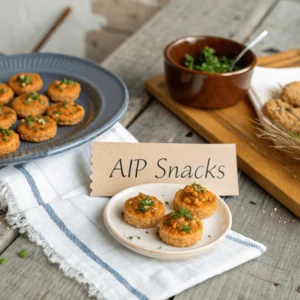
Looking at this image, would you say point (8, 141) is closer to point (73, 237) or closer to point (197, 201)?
point (73, 237)

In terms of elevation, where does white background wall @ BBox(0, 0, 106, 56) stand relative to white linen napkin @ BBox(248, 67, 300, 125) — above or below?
below

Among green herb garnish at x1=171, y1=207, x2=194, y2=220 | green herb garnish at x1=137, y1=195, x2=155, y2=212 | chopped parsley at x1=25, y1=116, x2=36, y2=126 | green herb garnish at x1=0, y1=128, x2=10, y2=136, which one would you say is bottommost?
chopped parsley at x1=25, y1=116, x2=36, y2=126

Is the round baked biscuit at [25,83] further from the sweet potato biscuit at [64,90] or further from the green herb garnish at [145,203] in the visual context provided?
the green herb garnish at [145,203]

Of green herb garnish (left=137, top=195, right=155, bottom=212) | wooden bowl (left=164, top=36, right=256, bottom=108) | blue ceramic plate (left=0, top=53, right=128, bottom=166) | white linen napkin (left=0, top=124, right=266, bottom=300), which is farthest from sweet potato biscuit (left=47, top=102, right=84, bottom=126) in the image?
green herb garnish (left=137, top=195, right=155, bottom=212)

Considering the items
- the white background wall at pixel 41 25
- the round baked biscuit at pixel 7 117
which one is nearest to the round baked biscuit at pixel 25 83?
the round baked biscuit at pixel 7 117

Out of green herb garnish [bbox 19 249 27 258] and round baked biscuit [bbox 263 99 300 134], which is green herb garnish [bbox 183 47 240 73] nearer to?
round baked biscuit [bbox 263 99 300 134]

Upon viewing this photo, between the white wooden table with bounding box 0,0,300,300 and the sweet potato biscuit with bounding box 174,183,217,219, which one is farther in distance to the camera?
the sweet potato biscuit with bounding box 174,183,217,219
